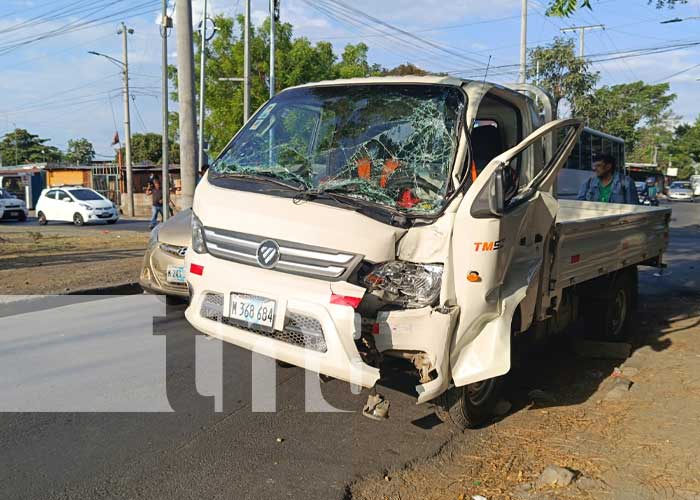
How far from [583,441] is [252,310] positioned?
2319 mm

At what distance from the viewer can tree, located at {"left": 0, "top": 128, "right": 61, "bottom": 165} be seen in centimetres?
8000

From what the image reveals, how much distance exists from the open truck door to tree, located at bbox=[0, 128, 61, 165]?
8477 centimetres

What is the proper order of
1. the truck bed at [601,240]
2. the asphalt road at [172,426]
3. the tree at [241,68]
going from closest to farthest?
the asphalt road at [172,426] < the truck bed at [601,240] < the tree at [241,68]

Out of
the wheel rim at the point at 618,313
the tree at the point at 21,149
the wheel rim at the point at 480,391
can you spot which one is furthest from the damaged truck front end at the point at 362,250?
the tree at the point at 21,149

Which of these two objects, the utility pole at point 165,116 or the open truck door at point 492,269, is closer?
the open truck door at point 492,269

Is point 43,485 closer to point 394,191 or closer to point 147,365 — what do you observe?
point 147,365

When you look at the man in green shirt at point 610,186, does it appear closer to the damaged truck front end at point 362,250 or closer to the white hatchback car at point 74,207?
the damaged truck front end at point 362,250

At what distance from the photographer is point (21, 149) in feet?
265

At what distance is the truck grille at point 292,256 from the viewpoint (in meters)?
3.70

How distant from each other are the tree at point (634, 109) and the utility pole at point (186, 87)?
34.5 metres

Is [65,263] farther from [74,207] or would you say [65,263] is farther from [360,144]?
[74,207]

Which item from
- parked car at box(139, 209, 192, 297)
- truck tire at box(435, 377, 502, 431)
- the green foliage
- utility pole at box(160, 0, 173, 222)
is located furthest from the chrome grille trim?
the green foliage

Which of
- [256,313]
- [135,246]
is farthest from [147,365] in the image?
[135,246]

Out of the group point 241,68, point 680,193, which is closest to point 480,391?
point 241,68
